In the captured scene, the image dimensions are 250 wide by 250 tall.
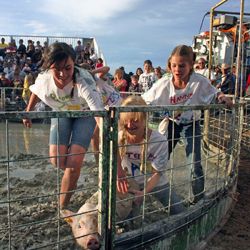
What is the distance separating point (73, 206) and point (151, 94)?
1.42 metres

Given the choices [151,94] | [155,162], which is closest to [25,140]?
[151,94]

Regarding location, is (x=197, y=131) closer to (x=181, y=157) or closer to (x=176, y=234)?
(x=176, y=234)

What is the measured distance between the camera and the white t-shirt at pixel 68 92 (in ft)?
10.9

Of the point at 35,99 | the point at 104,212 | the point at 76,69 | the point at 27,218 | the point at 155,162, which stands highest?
the point at 76,69

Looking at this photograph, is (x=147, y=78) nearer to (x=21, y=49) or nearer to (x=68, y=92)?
(x=68, y=92)

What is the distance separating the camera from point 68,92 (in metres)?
3.47

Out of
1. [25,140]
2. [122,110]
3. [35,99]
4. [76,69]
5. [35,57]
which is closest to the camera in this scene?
[122,110]

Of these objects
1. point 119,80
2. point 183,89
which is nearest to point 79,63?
point 119,80

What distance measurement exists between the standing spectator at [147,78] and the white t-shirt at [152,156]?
7244mm

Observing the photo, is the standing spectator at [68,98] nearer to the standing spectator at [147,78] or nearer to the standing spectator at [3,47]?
the standing spectator at [147,78]

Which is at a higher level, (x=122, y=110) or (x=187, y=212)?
(x=122, y=110)

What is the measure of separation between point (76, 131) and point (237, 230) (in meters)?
1.91

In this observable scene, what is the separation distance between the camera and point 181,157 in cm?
636

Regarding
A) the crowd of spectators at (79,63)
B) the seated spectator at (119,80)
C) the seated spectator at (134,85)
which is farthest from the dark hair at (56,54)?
the seated spectator at (134,85)
